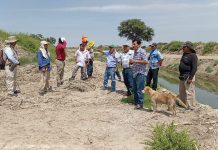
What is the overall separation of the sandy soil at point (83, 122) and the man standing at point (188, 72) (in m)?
Result: 0.39

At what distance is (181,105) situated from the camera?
11.1 meters

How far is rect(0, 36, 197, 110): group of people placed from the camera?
10.6 meters

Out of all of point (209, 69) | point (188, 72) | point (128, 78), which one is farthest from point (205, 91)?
point (188, 72)

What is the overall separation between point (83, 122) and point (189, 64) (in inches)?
131

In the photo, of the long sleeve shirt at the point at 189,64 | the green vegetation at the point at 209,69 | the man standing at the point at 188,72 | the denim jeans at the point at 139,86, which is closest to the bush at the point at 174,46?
the green vegetation at the point at 209,69

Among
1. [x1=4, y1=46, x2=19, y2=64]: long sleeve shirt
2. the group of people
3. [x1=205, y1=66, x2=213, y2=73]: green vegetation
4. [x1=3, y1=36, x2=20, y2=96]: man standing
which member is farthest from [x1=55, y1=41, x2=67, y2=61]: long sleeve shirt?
[x1=205, y1=66, x2=213, y2=73]: green vegetation

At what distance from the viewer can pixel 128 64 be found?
12367 mm

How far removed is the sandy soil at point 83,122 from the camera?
8086 mm

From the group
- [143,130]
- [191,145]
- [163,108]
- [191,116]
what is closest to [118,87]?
[163,108]

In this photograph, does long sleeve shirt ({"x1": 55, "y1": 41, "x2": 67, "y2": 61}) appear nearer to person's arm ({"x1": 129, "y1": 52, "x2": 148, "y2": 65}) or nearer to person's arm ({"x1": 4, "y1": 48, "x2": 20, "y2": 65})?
person's arm ({"x1": 4, "y1": 48, "x2": 20, "y2": 65})

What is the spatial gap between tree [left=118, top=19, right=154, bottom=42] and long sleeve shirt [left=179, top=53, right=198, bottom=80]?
5982cm

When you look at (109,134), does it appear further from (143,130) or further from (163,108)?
(163,108)

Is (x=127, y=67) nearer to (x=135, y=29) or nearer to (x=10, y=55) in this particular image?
(x=10, y=55)

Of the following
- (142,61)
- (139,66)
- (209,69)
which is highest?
(142,61)
